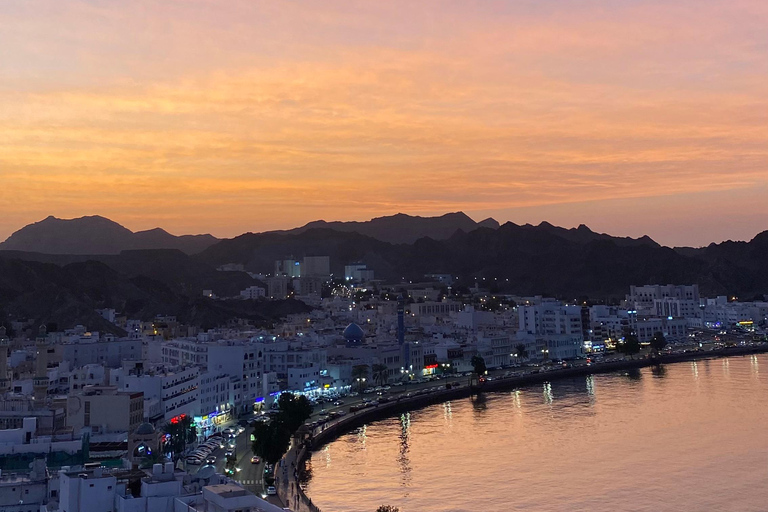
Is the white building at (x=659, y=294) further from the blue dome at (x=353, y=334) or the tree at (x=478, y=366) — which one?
the blue dome at (x=353, y=334)

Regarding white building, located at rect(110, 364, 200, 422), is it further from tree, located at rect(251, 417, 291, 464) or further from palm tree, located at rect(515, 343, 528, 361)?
palm tree, located at rect(515, 343, 528, 361)

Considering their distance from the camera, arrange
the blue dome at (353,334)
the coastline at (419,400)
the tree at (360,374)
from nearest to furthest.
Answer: the coastline at (419,400) < the tree at (360,374) < the blue dome at (353,334)

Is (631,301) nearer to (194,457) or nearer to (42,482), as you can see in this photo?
(194,457)

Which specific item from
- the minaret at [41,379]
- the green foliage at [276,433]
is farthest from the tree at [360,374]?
the minaret at [41,379]

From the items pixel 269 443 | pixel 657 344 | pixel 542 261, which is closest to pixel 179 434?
pixel 269 443

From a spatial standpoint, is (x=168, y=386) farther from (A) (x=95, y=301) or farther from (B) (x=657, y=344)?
(A) (x=95, y=301)

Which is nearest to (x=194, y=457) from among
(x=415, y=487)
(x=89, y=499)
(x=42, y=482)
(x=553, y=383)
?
(x=415, y=487)

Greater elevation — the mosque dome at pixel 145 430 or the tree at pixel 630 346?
the tree at pixel 630 346
